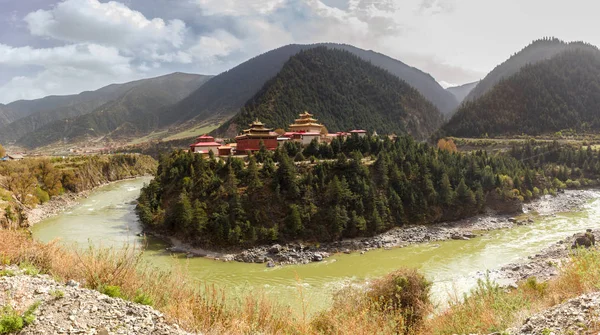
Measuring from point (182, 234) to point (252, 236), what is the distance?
19.2ft

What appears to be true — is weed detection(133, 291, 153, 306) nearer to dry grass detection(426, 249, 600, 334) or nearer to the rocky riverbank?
dry grass detection(426, 249, 600, 334)

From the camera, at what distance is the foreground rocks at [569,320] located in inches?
187

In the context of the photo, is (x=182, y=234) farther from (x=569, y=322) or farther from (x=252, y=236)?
(x=569, y=322)

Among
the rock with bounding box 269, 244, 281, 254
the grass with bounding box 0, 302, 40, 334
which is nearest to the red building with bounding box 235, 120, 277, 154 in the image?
the rock with bounding box 269, 244, 281, 254

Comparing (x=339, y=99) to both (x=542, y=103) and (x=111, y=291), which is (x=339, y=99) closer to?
(x=542, y=103)

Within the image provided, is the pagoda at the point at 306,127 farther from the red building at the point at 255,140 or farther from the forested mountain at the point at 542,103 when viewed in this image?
the forested mountain at the point at 542,103

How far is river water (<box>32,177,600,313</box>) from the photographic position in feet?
57.8

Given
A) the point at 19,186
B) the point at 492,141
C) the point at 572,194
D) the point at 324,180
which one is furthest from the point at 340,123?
the point at 19,186

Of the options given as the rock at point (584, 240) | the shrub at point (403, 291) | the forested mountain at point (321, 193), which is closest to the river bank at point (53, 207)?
the forested mountain at point (321, 193)

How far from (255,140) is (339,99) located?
66.9m

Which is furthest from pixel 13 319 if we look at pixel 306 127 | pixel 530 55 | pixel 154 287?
pixel 530 55

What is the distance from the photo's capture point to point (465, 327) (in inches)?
252

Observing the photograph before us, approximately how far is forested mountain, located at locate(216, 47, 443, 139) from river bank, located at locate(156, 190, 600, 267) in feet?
177

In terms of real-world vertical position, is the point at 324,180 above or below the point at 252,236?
above
